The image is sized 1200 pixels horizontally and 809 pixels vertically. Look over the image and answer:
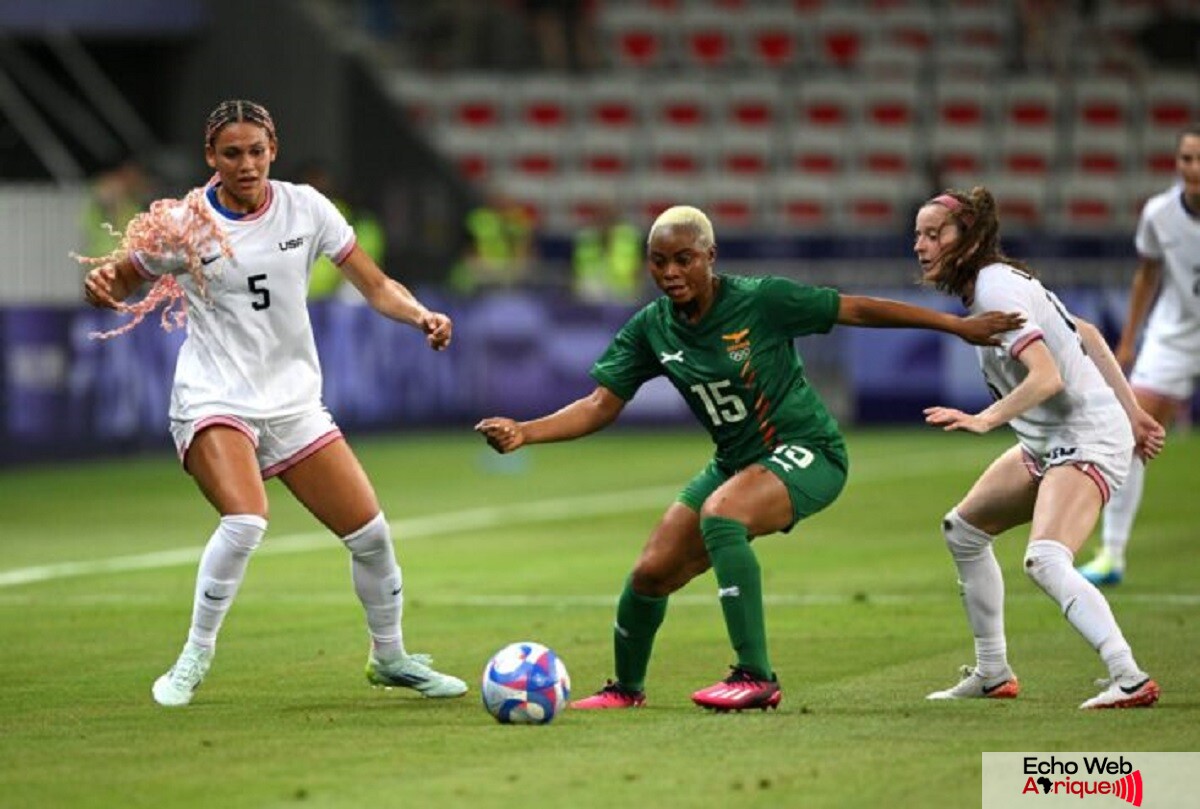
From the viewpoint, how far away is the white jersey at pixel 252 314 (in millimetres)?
10406

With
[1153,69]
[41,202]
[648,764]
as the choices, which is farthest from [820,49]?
[648,764]

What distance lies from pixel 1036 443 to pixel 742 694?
1.57 m

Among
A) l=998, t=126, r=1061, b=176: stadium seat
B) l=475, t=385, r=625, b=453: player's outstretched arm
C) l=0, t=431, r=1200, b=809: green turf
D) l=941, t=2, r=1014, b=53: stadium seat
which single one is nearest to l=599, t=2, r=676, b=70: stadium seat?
l=941, t=2, r=1014, b=53: stadium seat

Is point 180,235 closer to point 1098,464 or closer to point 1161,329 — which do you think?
point 1098,464

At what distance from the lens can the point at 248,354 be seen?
34.3 ft

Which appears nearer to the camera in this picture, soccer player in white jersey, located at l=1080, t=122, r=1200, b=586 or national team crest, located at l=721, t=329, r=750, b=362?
national team crest, located at l=721, t=329, r=750, b=362

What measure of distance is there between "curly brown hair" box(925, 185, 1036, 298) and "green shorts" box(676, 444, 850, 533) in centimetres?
82

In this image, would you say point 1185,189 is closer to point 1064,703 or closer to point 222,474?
point 1064,703

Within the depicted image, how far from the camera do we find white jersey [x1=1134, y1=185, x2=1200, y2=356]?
1492cm

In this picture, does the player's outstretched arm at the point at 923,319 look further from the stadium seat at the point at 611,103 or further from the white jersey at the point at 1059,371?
the stadium seat at the point at 611,103

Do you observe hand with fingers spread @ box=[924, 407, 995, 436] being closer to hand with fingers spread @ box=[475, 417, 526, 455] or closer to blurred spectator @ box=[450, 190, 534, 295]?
hand with fingers spread @ box=[475, 417, 526, 455]

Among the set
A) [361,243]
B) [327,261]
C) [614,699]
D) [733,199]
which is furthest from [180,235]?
[733,199]

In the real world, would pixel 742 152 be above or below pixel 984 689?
above

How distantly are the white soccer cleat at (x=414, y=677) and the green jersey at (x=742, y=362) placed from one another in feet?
4.55
